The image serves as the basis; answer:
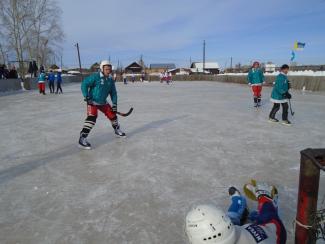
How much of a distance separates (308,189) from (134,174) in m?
2.50

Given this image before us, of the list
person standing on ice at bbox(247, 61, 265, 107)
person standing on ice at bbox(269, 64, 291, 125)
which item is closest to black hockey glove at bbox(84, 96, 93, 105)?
person standing on ice at bbox(269, 64, 291, 125)

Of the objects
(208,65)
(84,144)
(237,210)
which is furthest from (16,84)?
(208,65)

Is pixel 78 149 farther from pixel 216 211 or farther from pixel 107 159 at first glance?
pixel 216 211

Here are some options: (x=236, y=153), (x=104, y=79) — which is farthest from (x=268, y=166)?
(x=104, y=79)

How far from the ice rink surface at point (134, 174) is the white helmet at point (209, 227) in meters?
0.94

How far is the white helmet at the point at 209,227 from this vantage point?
1624mm

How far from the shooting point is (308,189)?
193 cm

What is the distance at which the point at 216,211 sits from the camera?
1.68m

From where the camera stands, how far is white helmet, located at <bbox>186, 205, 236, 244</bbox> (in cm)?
162

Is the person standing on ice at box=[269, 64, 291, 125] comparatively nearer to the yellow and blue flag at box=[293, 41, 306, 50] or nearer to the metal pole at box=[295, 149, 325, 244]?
the metal pole at box=[295, 149, 325, 244]

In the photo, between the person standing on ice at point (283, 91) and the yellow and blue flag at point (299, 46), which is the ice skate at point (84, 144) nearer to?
the person standing on ice at point (283, 91)

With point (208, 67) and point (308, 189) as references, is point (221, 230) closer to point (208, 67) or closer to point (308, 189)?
point (308, 189)

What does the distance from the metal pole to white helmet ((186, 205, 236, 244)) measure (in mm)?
611

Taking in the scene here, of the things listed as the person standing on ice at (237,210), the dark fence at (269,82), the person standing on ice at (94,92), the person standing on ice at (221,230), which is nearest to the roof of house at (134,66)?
the dark fence at (269,82)
